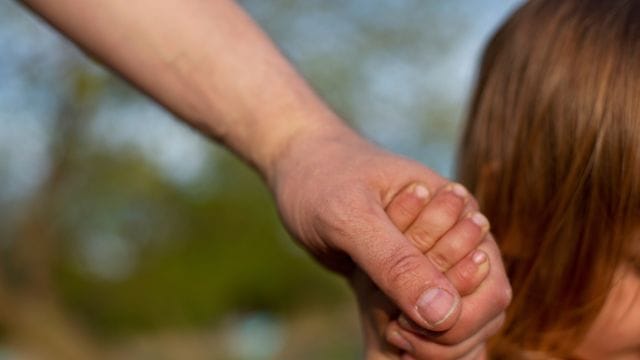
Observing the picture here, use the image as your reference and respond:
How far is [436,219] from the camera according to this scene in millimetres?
1266

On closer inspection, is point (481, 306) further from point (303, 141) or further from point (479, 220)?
point (303, 141)

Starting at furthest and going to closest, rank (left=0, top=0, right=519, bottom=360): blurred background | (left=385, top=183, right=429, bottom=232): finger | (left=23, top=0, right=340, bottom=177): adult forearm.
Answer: (left=0, top=0, right=519, bottom=360): blurred background → (left=23, top=0, right=340, bottom=177): adult forearm → (left=385, top=183, right=429, bottom=232): finger

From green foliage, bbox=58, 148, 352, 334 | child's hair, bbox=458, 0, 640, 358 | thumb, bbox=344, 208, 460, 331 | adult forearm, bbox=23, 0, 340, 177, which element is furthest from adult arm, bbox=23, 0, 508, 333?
green foliage, bbox=58, 148, 352, 334

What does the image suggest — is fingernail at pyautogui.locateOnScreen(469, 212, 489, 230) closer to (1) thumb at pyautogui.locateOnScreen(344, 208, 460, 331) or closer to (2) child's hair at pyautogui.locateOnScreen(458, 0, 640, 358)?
(1) thumb at pyautogui.locateOnScreen(344, 208, 460, 331)

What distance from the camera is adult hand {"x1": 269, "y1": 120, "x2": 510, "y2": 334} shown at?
1172 millimetres

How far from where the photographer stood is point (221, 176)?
13.3 metres

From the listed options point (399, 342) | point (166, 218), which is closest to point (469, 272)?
point (399, 342)

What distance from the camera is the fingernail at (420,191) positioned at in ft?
4.17

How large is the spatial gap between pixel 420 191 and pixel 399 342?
0.17m

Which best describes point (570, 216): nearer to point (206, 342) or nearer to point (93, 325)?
point (206, 342)

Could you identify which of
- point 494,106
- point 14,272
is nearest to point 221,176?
point 14,272

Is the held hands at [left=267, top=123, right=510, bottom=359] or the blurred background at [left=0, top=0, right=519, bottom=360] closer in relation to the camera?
the held hands at [left=267, top=123, right=510, bottom=359]

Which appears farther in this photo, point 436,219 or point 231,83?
point 231,83

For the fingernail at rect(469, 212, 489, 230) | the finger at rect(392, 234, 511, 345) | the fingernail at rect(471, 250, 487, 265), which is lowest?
the finger at rect(392, 234, 511, 345)
